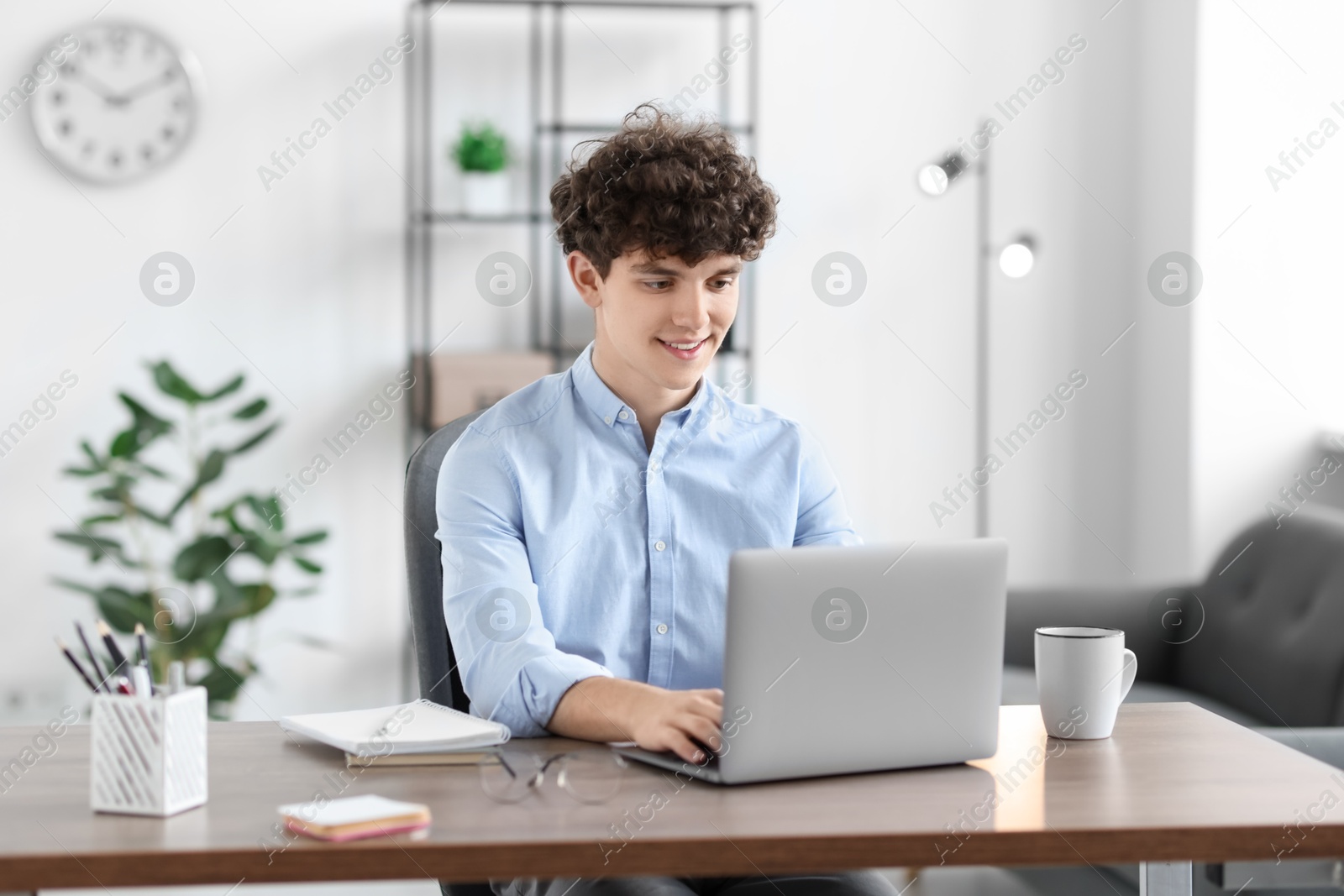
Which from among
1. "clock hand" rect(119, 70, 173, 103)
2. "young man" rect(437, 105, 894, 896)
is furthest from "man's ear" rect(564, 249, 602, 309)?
"clock hand" rect(119, 70, 173, 103)

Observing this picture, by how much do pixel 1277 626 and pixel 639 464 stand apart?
5.53 feet

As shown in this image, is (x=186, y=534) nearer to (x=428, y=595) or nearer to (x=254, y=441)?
(x=254, y=441)

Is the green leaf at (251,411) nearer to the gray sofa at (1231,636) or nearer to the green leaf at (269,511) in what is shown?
the green leaf at (269,511)

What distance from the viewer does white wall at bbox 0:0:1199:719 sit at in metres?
3.27

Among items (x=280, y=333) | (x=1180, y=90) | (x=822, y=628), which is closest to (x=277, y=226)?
(x=280, y=333)

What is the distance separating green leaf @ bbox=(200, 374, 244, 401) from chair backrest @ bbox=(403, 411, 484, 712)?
1717 millimetres

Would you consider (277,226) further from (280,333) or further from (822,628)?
(822,628)

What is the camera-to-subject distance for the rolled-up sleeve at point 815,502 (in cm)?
162

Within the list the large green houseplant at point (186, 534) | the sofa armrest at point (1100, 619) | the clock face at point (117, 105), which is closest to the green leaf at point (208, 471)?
the large green houseplant at point (186, 534)

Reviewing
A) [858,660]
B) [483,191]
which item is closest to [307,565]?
[483,191]

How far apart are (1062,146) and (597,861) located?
123 inches

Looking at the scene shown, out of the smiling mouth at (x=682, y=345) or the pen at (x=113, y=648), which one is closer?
the pen at (x=113, y=648)

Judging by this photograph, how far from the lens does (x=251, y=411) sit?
3.14 meters

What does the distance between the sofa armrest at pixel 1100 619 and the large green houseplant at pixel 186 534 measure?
1.63 m
